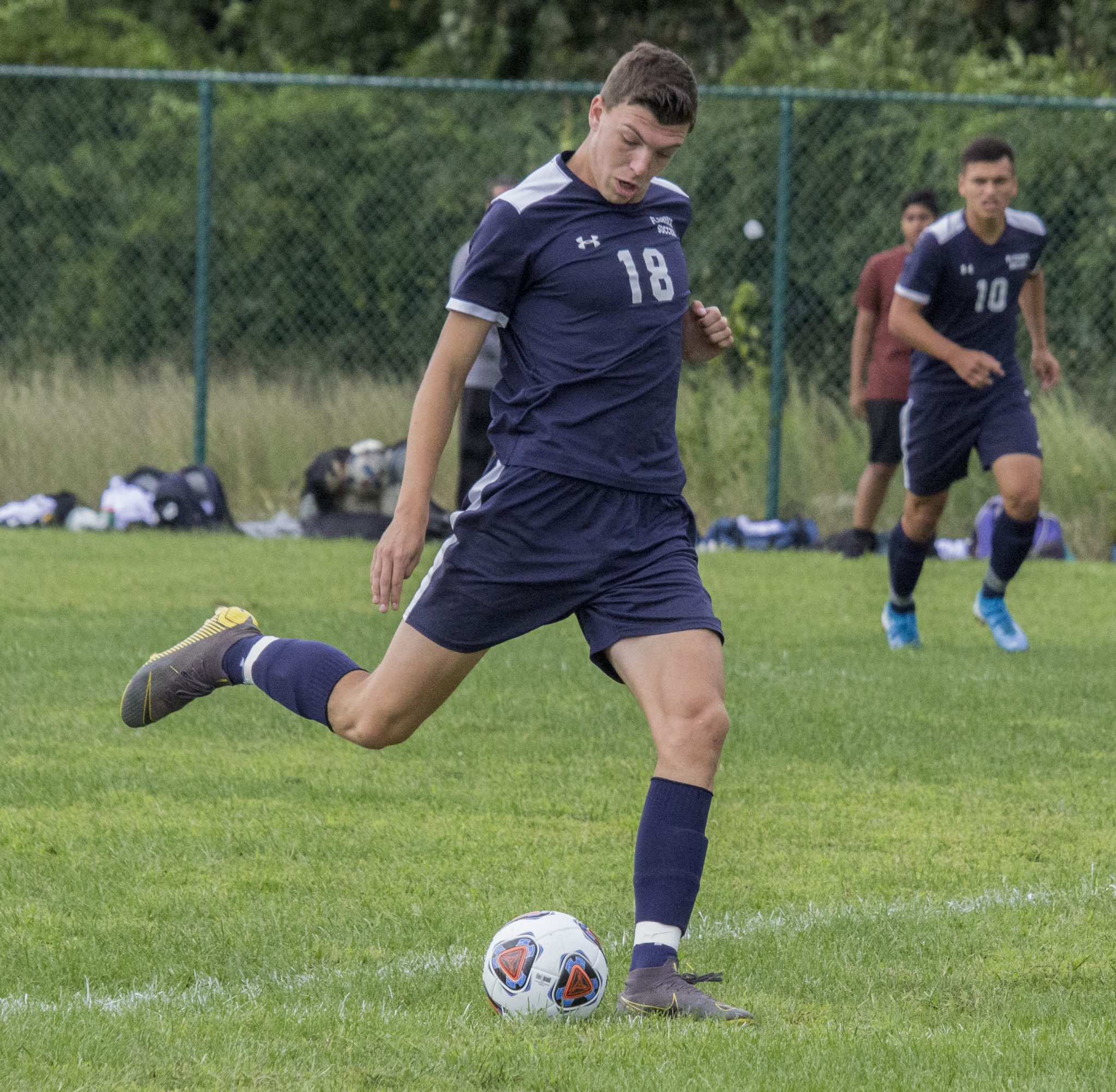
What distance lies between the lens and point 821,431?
13477 mm

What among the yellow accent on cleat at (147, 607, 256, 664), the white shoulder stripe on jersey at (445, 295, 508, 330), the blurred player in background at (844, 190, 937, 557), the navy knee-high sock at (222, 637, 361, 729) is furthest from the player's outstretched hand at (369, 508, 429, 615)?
the blurred player in background at (844, 190, 937, 557)

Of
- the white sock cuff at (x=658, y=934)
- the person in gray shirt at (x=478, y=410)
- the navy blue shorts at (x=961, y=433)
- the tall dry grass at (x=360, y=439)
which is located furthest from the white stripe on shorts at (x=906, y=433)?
the white sock cuff at (x=658, y=934)

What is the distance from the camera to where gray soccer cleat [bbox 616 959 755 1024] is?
3.57 meters

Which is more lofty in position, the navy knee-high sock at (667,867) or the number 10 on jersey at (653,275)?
the number 10 on jersey at (653,275)

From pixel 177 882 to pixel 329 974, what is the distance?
2.81 feet

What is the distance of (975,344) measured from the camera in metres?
8.22

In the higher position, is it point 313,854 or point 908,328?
point 908,328

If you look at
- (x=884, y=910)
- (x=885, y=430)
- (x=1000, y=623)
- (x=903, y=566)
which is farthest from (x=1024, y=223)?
(x=884, y=910)

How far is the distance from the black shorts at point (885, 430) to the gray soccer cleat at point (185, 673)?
724 centimetres

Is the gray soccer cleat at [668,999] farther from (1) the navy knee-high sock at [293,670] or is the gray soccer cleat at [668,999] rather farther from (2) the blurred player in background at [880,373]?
(2) the blurred player in background at [880,373]

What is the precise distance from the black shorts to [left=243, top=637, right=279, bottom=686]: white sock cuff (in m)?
7.36

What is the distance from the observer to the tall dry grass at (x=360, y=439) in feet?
42.3

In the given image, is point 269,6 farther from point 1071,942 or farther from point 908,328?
point 1071,942

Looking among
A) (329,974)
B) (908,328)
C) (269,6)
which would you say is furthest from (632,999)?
(269,6)
